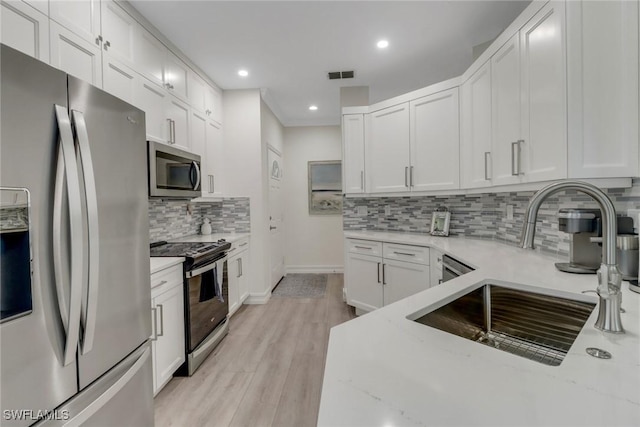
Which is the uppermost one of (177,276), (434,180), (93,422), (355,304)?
(434,180)

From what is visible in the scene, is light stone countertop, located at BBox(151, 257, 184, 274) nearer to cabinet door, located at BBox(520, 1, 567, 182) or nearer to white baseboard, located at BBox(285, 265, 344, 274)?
cabinet door, located at BBox(520, 1, 567, 182)

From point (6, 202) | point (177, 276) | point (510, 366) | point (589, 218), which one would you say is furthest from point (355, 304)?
point (6, 202)

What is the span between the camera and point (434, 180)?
2801mm

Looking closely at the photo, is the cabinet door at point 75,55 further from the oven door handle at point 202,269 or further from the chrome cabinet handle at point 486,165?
the chrome cabinet handle at point 486,165

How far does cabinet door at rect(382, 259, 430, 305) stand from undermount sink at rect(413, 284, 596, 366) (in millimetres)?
1317

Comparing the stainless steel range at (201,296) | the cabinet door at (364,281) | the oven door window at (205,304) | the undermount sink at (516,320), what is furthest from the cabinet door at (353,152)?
the undermount sink at (516,320)

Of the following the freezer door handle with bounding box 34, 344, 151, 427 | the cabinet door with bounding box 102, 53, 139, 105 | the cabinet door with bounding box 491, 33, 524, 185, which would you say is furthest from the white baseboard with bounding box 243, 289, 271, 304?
the cabinet door with bounding box 491, 33, 524, 185

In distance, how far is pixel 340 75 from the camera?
3.20 metres

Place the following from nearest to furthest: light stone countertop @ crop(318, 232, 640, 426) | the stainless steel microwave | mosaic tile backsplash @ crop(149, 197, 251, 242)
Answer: light stone countertop @ crop(318, 232, 640, 426) → the stainless steel microwave → mosaic tile backsplash @ crop(149, 197, 251, 242)

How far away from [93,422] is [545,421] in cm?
138

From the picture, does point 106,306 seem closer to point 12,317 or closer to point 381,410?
point 12,317

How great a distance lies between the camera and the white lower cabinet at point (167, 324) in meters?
1.79

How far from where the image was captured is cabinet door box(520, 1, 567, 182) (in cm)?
137

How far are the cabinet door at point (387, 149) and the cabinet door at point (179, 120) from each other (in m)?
1.88
